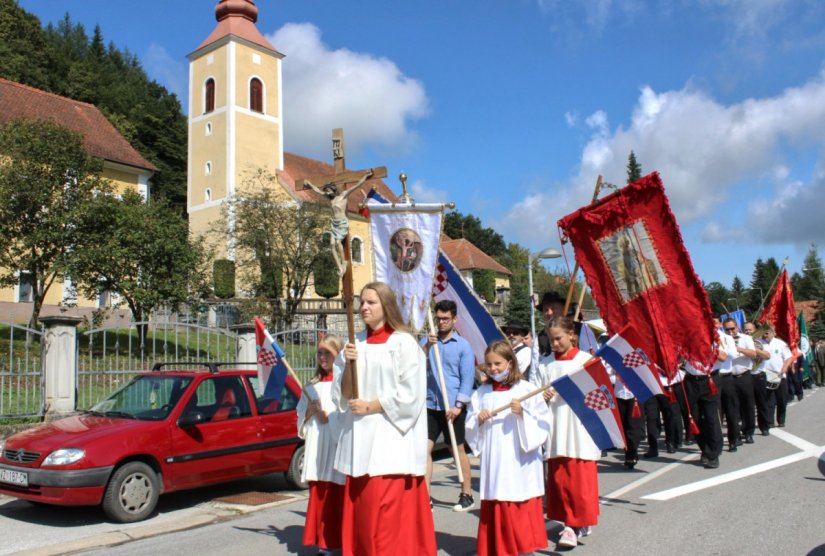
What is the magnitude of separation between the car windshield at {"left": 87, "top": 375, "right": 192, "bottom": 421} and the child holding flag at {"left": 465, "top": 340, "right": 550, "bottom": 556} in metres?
3.86

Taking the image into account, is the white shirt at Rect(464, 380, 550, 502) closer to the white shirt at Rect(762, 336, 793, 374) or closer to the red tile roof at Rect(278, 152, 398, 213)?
the white shirt at Rect(762, 336, 793, 374)

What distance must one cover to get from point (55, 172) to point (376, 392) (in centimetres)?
1921

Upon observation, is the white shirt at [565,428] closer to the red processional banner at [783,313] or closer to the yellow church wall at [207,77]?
the red processional banner at [783,313]

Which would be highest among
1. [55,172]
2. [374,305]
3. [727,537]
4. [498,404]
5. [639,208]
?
[55,172]

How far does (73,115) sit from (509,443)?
41.4 meters

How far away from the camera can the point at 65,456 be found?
7027 mm

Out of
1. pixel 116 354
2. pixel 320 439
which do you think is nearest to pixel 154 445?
pixel 320 439

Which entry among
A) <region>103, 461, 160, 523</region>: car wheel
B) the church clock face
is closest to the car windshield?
<region>103, 461, 160, 523</region>: car wheel

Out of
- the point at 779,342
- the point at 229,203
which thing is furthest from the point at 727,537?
the point at 229,203

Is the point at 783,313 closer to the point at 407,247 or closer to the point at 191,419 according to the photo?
the point at 407,247

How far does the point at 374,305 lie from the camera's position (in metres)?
4.79

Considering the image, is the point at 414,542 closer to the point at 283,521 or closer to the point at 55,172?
the point at 283,521

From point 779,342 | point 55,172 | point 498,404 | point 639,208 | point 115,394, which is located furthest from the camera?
point 55,172

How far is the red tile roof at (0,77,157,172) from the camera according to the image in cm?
3688
